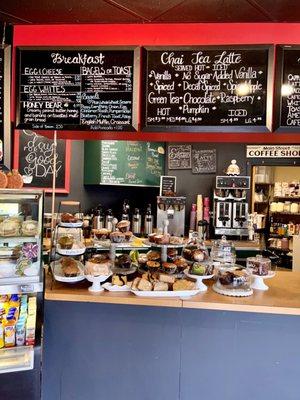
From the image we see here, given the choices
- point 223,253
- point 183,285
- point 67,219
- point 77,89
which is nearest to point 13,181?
point 67,219

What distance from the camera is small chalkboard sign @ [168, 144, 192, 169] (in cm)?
724

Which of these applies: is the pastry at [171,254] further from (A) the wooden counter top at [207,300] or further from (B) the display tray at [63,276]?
(B) the display tray at [63,276]

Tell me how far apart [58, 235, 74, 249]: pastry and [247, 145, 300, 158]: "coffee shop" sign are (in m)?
5.02

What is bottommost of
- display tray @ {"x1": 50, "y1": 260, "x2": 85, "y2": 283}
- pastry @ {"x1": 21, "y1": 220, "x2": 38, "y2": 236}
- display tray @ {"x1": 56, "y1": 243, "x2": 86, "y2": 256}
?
display tray @ {"x1": 50, "y1": 260, "x2": 85, "y2": 283}

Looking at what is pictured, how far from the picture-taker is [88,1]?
8.77 ft

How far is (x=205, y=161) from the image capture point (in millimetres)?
7227

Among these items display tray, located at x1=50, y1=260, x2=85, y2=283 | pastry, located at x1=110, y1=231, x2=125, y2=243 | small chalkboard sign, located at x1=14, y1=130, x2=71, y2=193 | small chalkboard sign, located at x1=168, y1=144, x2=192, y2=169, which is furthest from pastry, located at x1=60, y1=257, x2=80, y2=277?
small chalkboard sign, located at x1=168, y1=144, x2=192, y2=169

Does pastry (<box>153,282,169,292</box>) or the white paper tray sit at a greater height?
pastry (<box>153,282,169,292</box>)

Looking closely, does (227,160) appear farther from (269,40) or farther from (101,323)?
(101,323)

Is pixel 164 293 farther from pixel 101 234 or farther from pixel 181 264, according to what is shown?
pixel 101 234

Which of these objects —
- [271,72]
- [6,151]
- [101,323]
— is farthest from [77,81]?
[101,323]

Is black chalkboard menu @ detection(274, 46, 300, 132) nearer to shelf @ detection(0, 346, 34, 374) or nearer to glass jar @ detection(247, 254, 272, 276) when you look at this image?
glass jar @ detection(247, 254, 272, 276)

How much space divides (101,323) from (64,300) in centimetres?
30

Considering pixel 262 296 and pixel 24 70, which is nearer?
pixel 262 296
